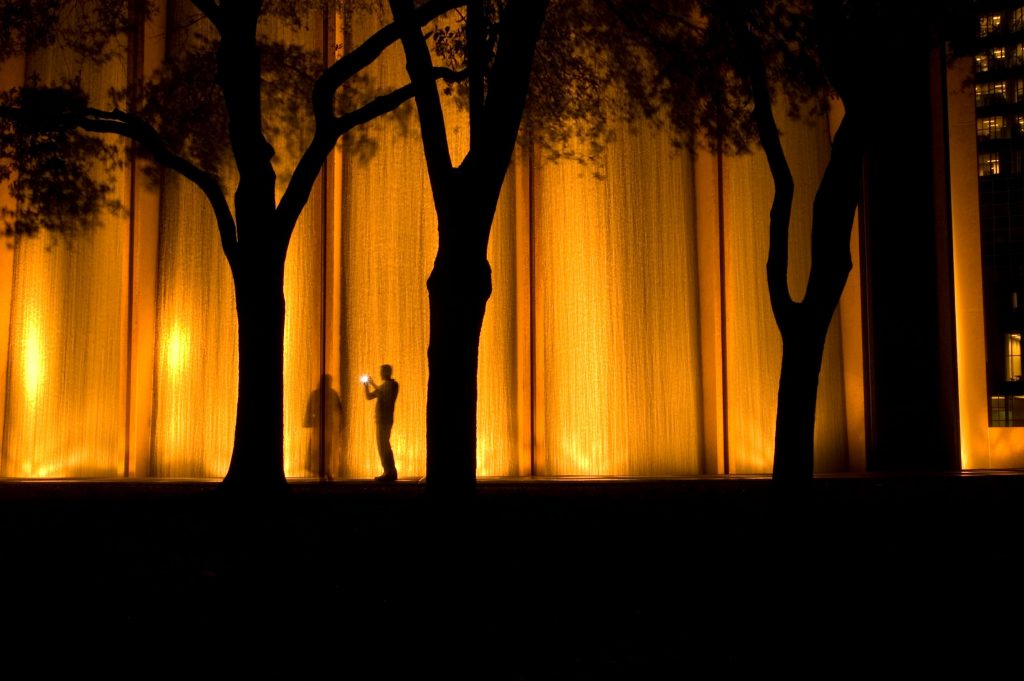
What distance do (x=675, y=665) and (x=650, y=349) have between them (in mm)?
10476

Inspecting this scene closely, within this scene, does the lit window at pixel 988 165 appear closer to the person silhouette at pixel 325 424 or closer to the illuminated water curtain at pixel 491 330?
the illuminated water curtain at pixel 491 330

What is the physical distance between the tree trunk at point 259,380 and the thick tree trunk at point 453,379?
2795 mm

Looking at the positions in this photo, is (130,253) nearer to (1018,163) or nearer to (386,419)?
(386,419)

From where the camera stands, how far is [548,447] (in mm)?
14039

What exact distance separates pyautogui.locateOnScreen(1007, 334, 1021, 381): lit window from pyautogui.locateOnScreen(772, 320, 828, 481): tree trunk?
8949mm

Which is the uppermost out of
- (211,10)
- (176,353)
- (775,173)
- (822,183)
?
(211,10)

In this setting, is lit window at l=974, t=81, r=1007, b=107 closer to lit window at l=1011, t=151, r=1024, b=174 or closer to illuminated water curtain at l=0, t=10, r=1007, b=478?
lit window at l=1011, t=151, r=1024, b=174

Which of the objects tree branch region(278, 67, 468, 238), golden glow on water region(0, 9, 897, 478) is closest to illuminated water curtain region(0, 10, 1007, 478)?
golden glow on water region(0, 9, 897, 478)

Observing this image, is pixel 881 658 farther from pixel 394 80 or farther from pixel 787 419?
pixel 394 80

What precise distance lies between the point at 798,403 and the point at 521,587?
10.1 ft

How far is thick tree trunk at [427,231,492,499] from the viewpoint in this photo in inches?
259

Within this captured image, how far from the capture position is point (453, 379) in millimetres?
6566

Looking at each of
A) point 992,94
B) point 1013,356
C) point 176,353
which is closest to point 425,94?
point 176,353

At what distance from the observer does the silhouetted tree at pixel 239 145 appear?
890 cm
